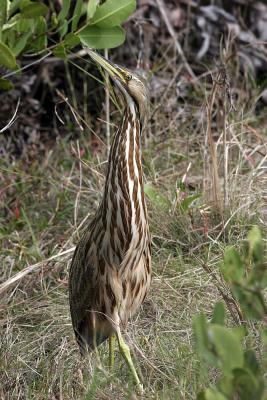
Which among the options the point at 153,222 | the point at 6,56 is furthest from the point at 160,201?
the point at 6,56

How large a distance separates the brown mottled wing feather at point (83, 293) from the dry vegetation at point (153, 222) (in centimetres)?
10

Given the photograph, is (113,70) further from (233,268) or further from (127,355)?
(233,268)

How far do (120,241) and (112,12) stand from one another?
0.96 meters

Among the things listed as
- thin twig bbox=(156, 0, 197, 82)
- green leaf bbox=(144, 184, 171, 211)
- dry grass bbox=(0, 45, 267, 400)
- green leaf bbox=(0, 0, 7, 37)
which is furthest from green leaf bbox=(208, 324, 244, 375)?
thin twig bbox=(156, 0, 197, 82)

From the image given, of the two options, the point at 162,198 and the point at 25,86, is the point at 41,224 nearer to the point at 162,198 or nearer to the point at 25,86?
the point at 162,198

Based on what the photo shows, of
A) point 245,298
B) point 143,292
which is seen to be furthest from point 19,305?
point 245,298

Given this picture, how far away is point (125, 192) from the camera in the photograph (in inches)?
142

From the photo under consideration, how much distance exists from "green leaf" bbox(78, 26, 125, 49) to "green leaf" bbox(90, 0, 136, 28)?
0.09 ft

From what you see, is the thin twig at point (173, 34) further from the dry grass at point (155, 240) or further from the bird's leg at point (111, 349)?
the bird's leg at point (111, 349)

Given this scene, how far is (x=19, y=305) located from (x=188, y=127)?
1.62m

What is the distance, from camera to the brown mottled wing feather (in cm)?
378

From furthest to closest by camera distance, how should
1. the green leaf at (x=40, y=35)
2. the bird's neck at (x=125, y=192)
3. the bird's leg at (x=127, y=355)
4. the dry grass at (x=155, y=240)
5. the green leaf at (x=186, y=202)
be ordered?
the green leaf at (x=186, y=202)
the green leaf at (x=40, y=35)
the dry grass at (x=155, y=240)
the bird's neck at (x=125, y=192)
the bird's leg at (x=127, y=355)

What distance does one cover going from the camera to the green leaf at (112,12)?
395cm

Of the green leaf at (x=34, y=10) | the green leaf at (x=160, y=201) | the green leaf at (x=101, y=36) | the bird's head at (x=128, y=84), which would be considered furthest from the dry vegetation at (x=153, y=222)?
the green leaf at (x=34, y=10)
